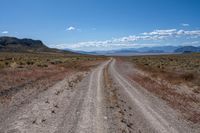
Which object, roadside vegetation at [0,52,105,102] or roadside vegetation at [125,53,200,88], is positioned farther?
roadside vegetation at [125,53,200,88]

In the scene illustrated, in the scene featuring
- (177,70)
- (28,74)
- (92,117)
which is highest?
(92,117)

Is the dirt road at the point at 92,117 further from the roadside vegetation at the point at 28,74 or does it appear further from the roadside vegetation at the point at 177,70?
the roadside vegetation at the point at 177,70

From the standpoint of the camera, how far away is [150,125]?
31.8ft

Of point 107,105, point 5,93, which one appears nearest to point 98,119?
point 107,105

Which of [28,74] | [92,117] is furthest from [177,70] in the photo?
[92,117]

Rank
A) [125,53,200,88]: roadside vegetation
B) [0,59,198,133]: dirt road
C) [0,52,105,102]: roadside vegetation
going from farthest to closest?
[125,53,200,88]: roadside vegetation
[0,52,105,102]: roadside vegetation
[0,59,198,133]: dirt road

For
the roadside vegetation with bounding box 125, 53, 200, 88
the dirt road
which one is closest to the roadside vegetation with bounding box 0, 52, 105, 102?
the dirt road

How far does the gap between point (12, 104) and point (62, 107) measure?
7.81 ft

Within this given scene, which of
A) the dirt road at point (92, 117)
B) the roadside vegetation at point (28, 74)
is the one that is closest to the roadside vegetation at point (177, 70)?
the dirt road at point (92, 117)

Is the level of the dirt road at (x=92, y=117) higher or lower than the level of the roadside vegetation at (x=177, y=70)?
higher

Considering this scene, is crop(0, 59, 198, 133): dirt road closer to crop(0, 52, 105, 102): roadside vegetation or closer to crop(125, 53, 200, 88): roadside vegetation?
crop(0, 52, 105, 102): roadside vegetation

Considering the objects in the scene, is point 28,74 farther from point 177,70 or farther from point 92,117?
point 177,70

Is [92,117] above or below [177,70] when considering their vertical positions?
above

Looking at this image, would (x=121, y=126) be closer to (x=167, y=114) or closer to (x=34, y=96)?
(x=167, y=114)
